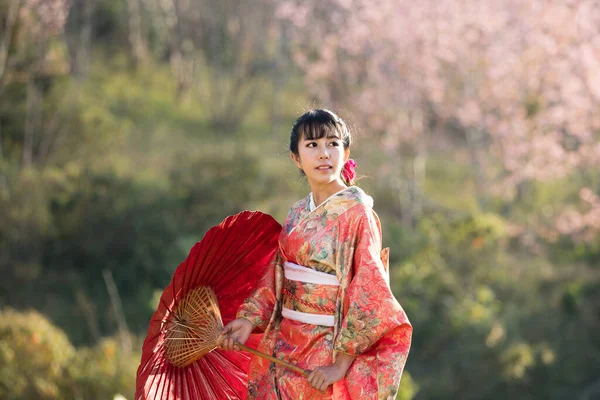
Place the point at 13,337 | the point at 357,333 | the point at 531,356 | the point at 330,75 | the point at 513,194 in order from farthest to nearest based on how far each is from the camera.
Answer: the point at 330,75 → the point at 513,194 → the point at 531,356 → the point at 13,337 → the point at 357,333

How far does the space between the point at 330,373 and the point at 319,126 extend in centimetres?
75

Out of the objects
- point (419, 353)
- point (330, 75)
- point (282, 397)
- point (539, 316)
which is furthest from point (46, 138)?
point (282, 397)

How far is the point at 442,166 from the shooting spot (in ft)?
44.2

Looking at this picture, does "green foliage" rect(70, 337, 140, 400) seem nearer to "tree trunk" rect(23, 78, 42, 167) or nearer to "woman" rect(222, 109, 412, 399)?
"woman" rect(222, 109, 412, 399)

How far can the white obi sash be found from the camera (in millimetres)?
2592

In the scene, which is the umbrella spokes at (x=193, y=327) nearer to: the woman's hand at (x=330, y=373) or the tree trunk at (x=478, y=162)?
the woman's hand at (x=330, y=373)

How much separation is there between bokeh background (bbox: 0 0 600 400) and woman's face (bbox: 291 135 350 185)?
3.80m

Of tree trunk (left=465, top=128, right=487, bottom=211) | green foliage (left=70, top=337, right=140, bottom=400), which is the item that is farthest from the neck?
tree trunk (left=465, top=128, right=487, bottom=211)

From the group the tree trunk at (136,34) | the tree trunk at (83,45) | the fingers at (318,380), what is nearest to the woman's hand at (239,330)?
the fingers at (318,380)

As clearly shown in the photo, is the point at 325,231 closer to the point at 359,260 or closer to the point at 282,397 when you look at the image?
the point at 359,260

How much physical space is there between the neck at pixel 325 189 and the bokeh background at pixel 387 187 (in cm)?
374

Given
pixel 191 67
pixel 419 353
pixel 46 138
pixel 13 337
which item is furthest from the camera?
pixel 191 67

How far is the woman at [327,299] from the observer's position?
2.47 meters

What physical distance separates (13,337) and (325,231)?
458 cm
